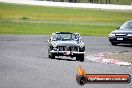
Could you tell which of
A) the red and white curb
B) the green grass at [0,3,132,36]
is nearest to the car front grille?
the red and white curb

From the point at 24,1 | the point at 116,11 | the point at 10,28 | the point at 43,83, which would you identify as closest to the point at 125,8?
the point at 116,11

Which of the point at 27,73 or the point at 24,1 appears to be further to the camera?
the point at 24,1

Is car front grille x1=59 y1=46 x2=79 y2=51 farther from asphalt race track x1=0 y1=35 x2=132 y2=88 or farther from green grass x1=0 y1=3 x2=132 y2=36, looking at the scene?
green grass x1=0 y1=3 x2=132 y2=36

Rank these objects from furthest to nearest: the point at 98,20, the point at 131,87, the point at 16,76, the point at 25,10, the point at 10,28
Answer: the point at 25,10 < the point at 98,20 < the point at 10,28 < the point at 16,76 < the point at 131,87

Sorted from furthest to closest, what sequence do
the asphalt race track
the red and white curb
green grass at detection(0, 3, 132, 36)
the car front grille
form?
1. green grass at detection(0, 3, 132, 36)
2. the red and white curb
3. the car front grille
4. the asphalt race track

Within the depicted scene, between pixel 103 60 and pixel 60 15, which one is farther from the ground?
pixel 103 60

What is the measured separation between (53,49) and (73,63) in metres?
1.18

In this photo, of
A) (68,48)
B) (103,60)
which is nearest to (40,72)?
(68,48)

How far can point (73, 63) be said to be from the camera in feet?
58.7

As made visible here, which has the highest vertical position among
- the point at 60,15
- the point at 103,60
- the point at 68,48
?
the point at 68,48

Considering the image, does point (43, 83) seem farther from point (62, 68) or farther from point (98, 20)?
point (98, 20)

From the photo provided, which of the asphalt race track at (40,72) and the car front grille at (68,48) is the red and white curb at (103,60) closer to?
the asphalt race track at (40,72)

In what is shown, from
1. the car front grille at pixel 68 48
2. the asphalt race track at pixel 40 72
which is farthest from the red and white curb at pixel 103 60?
the car front grille at pixel 68 48

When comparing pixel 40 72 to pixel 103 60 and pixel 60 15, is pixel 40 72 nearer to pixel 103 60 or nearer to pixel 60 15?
pixel 103 60
